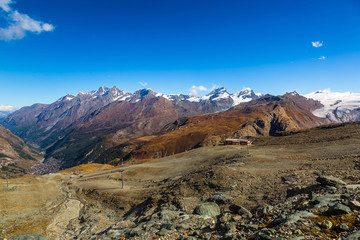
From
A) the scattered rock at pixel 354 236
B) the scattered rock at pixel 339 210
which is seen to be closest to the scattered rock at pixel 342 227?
the scattered rock at pixel 354 236

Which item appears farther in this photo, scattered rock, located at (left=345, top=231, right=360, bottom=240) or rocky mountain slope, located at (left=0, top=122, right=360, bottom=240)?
rocky mountain slope, located at (left=0, top=122, right=360, bottom=240)

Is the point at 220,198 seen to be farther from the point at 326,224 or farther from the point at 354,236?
the point at 354,236

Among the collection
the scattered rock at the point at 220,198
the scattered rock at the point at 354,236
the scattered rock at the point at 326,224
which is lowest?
the scattered rock at the point at 220,198

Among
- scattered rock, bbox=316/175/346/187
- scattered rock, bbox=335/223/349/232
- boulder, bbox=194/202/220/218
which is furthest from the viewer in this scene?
boulder, bbox=194/202/220/218

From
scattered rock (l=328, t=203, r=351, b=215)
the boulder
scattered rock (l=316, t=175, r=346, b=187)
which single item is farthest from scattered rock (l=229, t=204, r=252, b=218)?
scattered rock (l=316, t=175, r=346, b=187)

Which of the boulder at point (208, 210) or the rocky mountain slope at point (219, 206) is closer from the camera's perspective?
the rocky mountain slope at point (219, 206)

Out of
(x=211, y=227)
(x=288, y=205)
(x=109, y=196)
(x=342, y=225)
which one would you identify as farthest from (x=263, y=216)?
(x=109, y=196)

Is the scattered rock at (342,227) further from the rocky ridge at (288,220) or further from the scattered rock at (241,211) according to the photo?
the scattered rock at (241,211)

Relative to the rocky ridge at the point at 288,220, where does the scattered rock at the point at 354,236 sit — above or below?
above

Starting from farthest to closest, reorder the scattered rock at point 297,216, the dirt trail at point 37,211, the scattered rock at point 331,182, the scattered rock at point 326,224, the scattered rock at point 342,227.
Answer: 1. the dirt trail at point 37,211
2. the scattered rock at point 331,182
3. the scattered rock at point 297,216
4. the scattered rock at point 326,224
5. the scattered rock at point 342,227

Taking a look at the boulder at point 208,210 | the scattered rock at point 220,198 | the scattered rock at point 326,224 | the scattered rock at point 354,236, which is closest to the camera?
the scattered rock at point 354,236

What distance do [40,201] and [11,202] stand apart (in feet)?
20.5

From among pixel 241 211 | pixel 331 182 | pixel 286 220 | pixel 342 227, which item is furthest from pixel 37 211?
pixel 331 182

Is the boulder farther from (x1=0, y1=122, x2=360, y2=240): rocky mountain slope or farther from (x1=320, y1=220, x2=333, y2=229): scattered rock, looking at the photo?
(x1=320, y1=220, x2=333, y2=229): scattered rock
